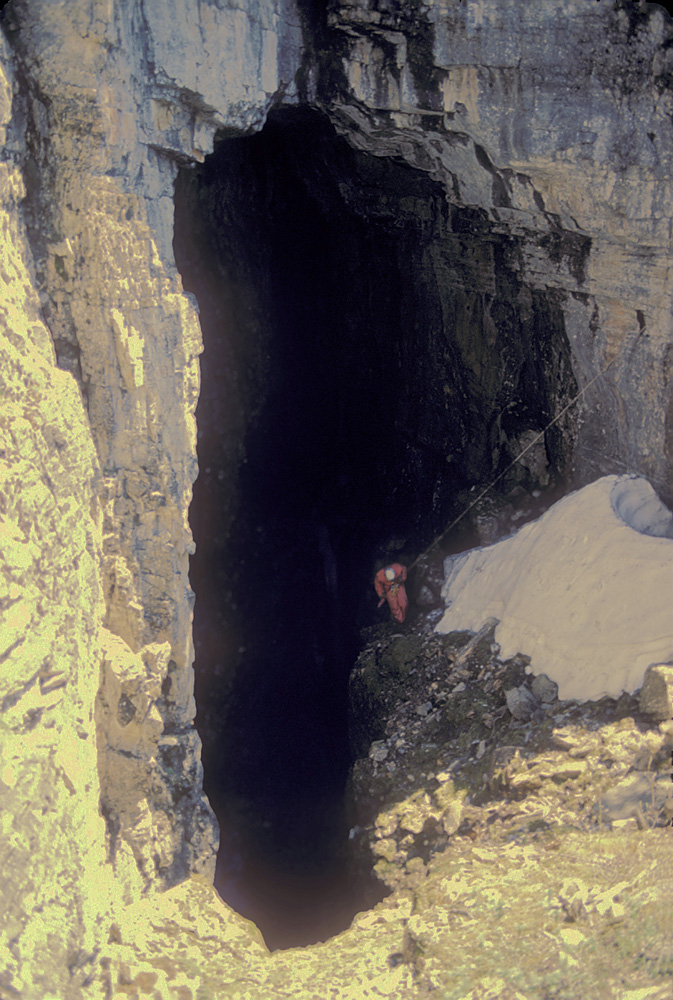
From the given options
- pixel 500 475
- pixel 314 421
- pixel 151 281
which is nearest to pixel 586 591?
pixel 500 475

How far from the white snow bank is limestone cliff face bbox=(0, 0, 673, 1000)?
0.35 metres

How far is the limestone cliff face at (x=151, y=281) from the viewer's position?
3062 millimetres

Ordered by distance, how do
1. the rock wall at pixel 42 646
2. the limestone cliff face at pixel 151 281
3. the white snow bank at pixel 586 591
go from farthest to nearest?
the white snow bank at pixel 586 591 < the limestone cliff face at pixel 151 281 < the rock wall at pixel 42 646

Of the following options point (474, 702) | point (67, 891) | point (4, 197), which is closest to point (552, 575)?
point (474, 702)

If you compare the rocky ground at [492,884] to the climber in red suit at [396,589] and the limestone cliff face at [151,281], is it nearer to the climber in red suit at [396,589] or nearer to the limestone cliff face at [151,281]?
the limestone cliff face at [151,281]

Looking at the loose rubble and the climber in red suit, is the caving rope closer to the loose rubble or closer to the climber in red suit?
the climber in red suit

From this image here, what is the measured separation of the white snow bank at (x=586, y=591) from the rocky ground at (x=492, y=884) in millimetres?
187

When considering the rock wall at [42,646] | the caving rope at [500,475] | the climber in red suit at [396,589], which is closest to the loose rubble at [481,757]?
the climber in red suit at [396,589]

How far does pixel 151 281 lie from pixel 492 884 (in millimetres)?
2966

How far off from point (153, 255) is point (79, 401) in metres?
0.75

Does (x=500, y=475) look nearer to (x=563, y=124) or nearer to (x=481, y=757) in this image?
(x=481, y=757)

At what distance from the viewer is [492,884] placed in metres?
3.71

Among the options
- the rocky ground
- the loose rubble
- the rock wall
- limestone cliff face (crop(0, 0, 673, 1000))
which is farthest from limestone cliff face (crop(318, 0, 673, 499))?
the rock wall

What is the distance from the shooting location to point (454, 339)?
19.6 feet
